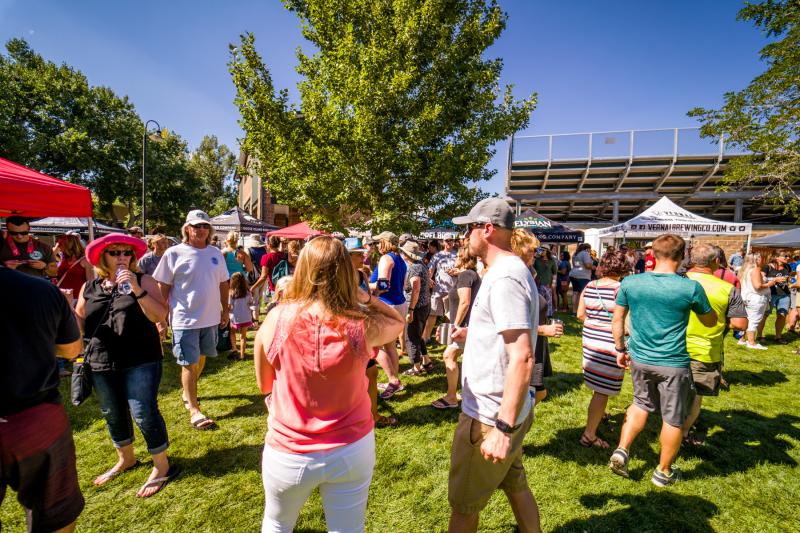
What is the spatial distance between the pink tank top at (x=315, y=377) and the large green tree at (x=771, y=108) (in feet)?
53.4

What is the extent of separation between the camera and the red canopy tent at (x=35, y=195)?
12.3 feet

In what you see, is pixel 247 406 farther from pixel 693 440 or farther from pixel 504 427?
pixel 693 440

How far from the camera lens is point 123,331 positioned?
2.62 m

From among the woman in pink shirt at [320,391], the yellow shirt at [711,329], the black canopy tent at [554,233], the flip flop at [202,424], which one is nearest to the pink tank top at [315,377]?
the woman in pink shirt at [320,391]

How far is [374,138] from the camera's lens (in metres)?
9.53

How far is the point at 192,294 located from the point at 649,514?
14.6 ft

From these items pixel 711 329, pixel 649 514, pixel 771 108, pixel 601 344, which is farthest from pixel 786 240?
pixel 649 514

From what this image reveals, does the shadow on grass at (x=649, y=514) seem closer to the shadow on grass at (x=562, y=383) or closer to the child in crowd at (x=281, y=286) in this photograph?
the shadow on grass at (x=562, y=383)

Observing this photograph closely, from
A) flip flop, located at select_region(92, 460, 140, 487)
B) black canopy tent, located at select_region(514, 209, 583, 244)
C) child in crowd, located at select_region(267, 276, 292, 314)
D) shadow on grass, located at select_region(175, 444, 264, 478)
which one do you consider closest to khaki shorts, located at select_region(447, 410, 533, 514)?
child in crowd, located at select_region(267, 276, 292, 314)

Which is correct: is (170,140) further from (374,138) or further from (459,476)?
(459,476)

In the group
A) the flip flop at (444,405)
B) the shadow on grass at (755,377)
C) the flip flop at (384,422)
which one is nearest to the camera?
the flip flop at (384,422)

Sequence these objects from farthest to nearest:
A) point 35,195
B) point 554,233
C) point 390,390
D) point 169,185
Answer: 1. point 169,185
2. point 554,233
3. point 390,390
4. point 35,195

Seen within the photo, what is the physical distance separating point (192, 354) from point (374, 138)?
291 inches

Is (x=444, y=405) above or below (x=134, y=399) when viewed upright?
below
